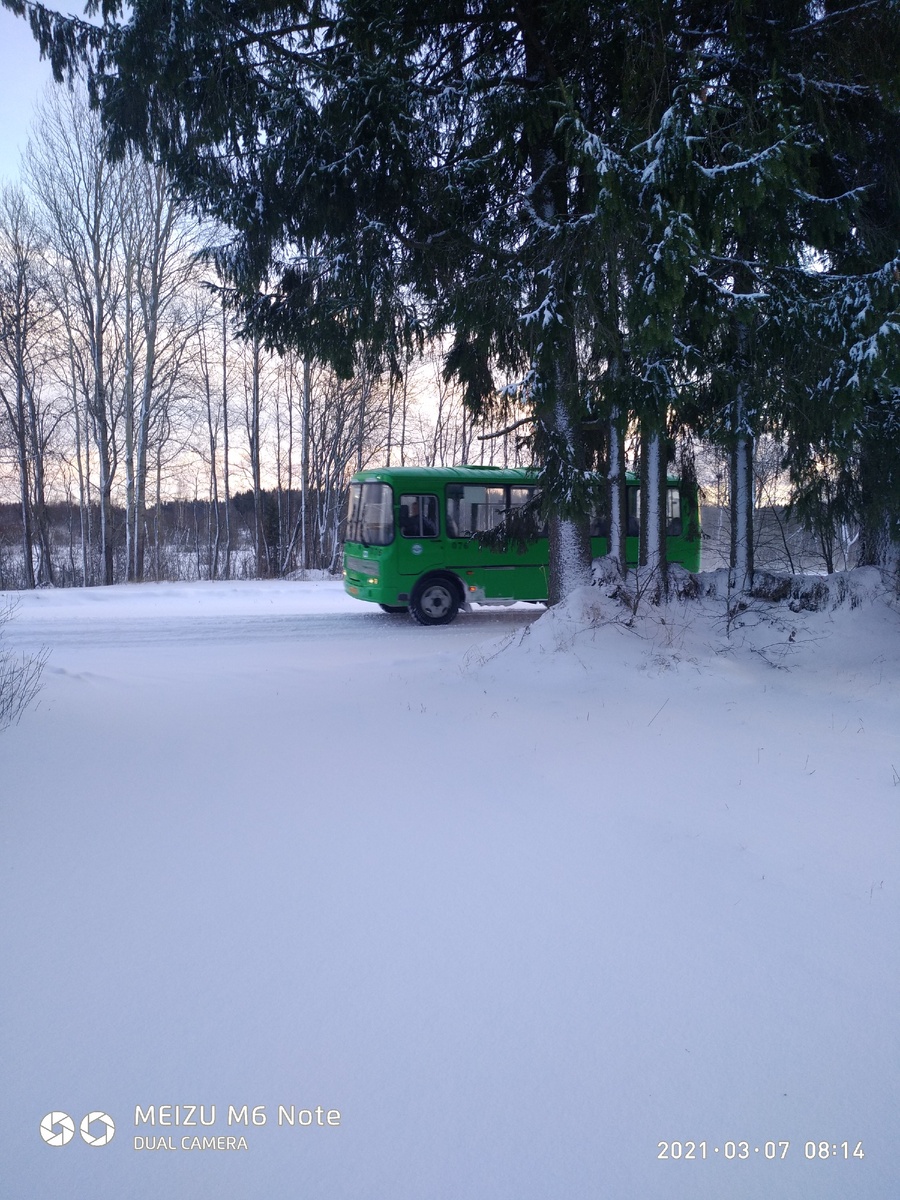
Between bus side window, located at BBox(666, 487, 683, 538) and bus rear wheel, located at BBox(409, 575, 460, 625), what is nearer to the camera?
bus rear wheel, located at BBox(409, 575, 460, 625)

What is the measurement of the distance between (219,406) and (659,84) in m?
24.9

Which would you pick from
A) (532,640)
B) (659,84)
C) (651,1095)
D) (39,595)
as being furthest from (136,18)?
(39,595)

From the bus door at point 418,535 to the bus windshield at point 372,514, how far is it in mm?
201

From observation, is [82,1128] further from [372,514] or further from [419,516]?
[372,514]

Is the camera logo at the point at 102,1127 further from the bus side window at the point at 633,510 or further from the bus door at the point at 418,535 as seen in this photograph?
the bus side window at the point at 633,510

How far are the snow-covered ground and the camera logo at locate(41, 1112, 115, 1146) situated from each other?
11mm

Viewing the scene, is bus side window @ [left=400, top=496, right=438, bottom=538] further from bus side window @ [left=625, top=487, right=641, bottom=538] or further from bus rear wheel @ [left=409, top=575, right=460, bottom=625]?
bus side window @ [left=625, top=487, right=641, bottom=538]

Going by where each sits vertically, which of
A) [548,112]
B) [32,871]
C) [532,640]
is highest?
[548,112]

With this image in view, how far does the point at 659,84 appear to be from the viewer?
22.7 ft

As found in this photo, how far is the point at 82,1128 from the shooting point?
2355mm

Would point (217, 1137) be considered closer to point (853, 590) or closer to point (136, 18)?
point (136, 18)

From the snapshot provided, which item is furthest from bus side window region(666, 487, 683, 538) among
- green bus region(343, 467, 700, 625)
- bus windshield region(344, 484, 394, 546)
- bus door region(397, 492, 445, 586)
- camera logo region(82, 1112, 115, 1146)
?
camera logo region(82, 1112, 115, 1146)

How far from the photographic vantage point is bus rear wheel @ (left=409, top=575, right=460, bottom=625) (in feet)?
46.4

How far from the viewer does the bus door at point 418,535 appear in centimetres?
1391
